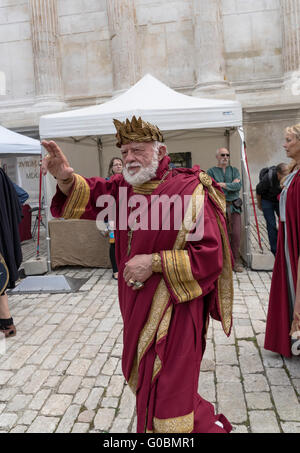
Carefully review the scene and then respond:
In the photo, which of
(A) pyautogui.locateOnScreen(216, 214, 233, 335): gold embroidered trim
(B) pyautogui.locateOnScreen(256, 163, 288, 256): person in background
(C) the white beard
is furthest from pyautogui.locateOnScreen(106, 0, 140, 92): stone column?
(A) pyautogui.locateOnScreen(216, 214, 233, 335): gold embroidered trim

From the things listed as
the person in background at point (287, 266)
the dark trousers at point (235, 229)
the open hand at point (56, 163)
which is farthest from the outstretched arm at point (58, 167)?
the dark trousers at point (235, 229)

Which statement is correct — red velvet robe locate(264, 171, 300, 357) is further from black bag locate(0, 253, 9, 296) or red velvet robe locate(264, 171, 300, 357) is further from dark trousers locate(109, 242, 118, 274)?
dark trousers locate(109, 242, 118, 274)

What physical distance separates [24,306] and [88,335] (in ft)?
5.16

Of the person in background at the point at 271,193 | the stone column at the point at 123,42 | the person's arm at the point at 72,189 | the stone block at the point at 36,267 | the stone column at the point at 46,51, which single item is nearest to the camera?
the person's arm at the point at 72,189

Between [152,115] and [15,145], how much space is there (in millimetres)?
3549

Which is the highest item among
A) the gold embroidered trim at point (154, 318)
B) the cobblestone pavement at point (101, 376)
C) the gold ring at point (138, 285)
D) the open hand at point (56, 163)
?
the open hand at point (56, 163)

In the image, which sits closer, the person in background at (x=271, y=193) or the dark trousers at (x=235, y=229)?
the person in background at (x=271, y=193)

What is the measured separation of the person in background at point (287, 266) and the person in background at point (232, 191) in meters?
3.19

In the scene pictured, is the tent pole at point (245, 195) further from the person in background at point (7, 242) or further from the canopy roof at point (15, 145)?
the canopy roof at point (15, 145)

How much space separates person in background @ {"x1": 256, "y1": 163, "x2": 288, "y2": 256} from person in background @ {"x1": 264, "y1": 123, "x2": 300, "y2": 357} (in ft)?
9.10

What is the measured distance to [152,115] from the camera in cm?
669

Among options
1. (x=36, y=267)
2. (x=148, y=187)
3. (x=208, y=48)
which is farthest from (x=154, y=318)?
(x=208, y=48)

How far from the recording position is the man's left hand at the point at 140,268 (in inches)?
83.2

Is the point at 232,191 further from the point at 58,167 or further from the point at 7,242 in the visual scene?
the point at 58,167
